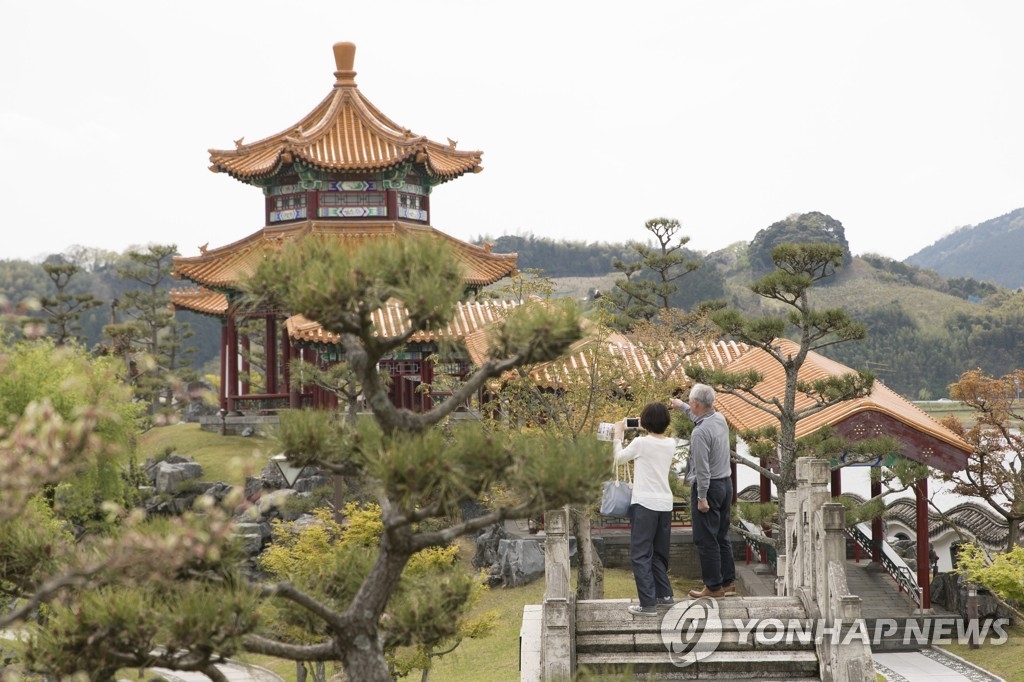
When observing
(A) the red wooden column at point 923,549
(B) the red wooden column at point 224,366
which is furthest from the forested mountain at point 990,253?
(A) the red wooden column at point 923,549

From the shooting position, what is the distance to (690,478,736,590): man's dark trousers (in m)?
9.15

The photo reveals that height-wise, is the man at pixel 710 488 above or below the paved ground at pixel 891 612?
above

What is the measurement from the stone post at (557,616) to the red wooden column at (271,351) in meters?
21.2

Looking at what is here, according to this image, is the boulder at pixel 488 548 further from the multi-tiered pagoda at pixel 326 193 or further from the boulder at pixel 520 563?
the multi-tiered pagoda at pixel 326 193

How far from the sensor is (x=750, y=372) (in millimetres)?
16312

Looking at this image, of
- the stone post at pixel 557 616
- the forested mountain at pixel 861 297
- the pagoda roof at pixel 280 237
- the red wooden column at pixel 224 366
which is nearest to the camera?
the stone post at pixel 557 616

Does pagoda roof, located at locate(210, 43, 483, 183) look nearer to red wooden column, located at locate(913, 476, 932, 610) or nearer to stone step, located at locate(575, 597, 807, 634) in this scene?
red wooden column, located at locate(913, 476, 932, 610)

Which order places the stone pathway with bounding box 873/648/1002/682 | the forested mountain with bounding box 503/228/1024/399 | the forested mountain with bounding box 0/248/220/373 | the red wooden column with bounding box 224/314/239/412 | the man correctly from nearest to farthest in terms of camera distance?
the man → the stone pathway with bounding box 873/648/1002/682 → the red wooden column with bounding box 224/314/239/412 → the forested mountain with bounding box 503/228/1024/399 → the forested mountain with bounding box 0/248/220/373

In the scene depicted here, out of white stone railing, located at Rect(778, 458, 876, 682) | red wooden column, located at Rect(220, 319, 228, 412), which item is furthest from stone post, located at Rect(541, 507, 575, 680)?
red wooden column, located at Rect(220, 319, 228, 412)

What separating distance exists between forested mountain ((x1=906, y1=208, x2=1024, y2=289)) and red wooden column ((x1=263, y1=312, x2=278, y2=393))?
156 m

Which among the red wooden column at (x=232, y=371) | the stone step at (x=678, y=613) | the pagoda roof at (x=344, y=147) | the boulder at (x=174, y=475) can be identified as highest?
the pagoda roof at (x=344, y=147)

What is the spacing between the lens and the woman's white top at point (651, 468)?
852cm

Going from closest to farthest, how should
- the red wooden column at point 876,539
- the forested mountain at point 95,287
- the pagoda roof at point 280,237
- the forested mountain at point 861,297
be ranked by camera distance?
the red wooden column at point 876,539
the pagoda roof at point 280,237
the forested mountain at point 861,297
the forested mountain at point 95,287

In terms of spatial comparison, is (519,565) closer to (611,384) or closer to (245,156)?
(611,384)
